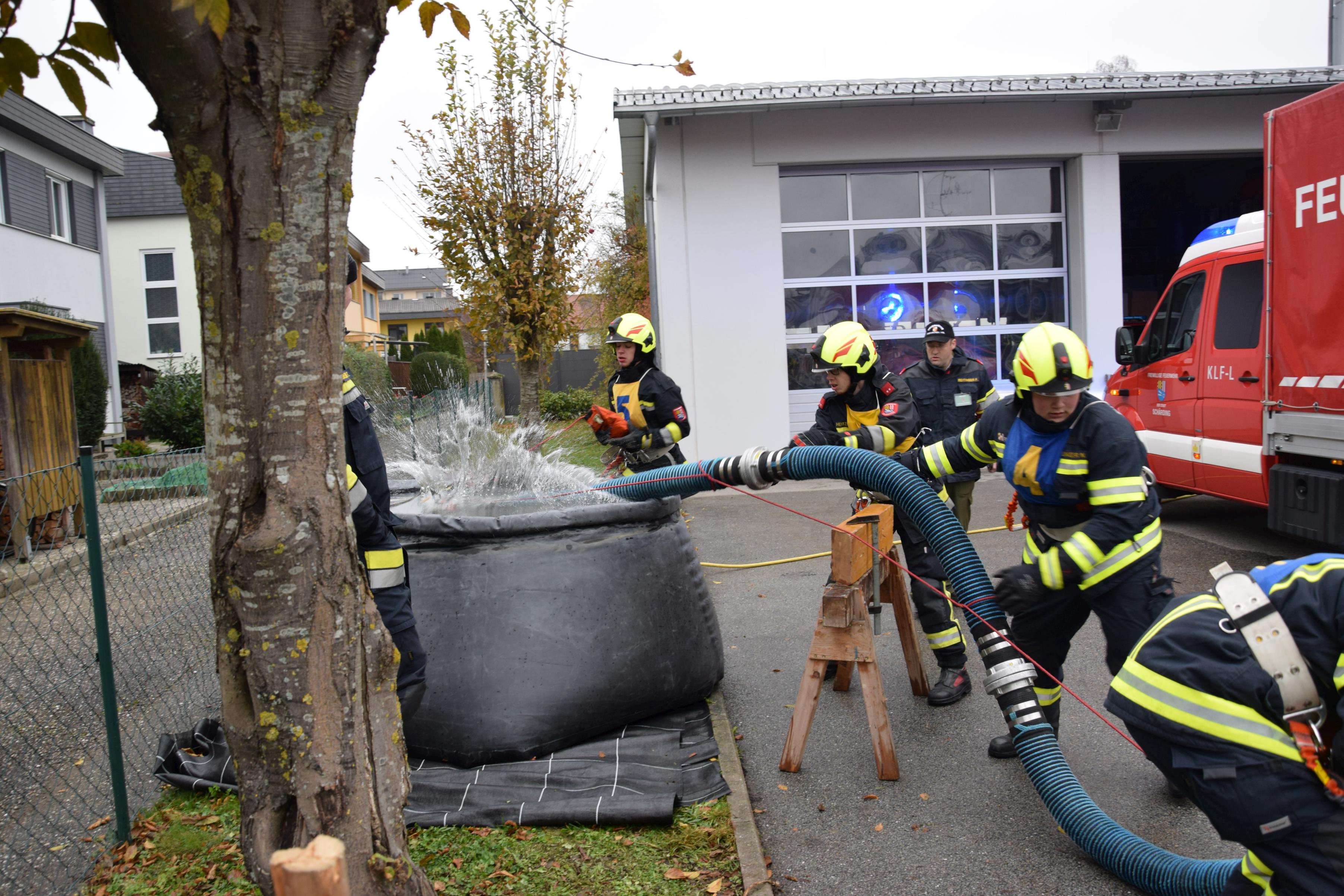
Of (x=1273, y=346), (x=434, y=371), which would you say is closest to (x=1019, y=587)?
(x=1273, y=346)

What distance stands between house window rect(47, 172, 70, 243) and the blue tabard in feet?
61.5

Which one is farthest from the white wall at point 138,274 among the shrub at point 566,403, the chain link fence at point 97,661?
the chain link fence at point 97,661

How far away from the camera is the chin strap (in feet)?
6.71

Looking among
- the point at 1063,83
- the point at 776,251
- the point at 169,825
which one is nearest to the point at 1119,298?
the point at 1063,83

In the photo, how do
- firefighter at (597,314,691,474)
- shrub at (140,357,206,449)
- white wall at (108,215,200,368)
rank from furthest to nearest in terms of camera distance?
white wall at (108,215,200,368)
shrub at (140,357,206,449)
firefighter at (597,314,691,474)

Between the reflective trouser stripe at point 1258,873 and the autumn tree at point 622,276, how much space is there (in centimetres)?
1457

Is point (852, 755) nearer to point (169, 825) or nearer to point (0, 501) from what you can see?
point (169, 825)

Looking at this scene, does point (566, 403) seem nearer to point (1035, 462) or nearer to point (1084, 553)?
point (1035, 462)

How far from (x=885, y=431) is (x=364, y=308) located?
41433 millimetres

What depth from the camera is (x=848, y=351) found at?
5.12m

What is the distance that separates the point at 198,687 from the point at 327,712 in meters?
3.60

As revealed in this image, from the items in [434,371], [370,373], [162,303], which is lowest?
[370,373]

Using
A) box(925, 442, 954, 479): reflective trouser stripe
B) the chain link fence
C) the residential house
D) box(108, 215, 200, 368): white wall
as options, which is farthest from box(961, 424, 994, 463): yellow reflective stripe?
box(108, 215, 200, 368): white wall

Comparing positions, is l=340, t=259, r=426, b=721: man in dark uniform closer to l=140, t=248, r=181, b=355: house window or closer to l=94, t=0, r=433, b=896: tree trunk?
l=94, t=0, r=433, b=896: tree trunk
